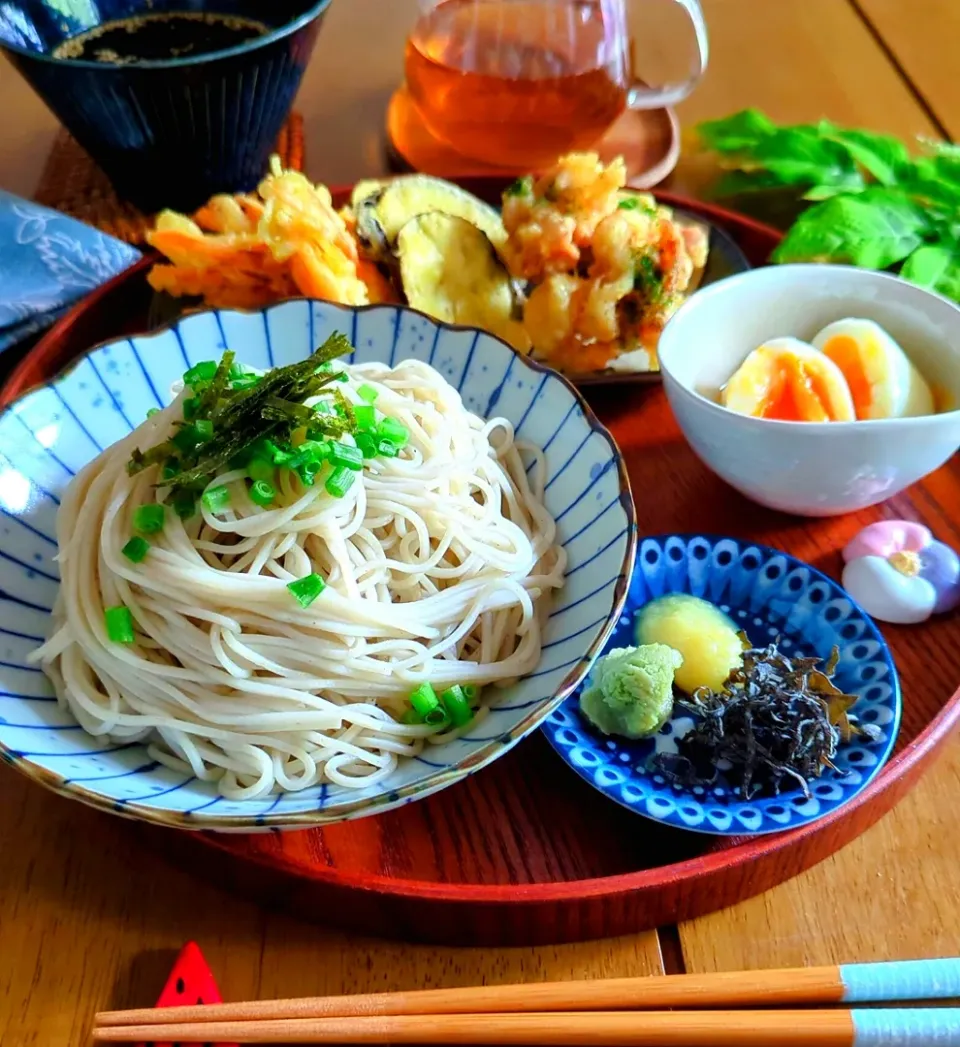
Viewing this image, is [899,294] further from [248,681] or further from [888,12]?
[888,12]

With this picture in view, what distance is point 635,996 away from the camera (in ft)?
3.14

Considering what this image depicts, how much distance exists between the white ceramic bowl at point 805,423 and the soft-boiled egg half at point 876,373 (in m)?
0.05

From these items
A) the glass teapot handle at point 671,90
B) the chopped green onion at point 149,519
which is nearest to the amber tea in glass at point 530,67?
Answer: the glass teapot handle at point 671,90

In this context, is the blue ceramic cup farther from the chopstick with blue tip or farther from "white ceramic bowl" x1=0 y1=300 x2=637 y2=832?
the chopstick with blue tip

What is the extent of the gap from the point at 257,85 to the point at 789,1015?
180 centimetres

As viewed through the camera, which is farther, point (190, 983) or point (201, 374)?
point (201, 374)

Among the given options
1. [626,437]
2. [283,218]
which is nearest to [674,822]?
[626,437]

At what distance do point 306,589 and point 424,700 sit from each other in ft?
0.64

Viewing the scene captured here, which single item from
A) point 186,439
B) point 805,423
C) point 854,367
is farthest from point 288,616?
point 854,367

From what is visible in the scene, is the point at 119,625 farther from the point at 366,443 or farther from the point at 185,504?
the point at 366,443

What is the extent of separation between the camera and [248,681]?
1.10 meters

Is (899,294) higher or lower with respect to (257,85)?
lower

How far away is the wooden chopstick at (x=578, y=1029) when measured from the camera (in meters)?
0.92

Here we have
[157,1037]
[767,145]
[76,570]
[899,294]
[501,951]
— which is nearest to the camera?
[157,1037]
